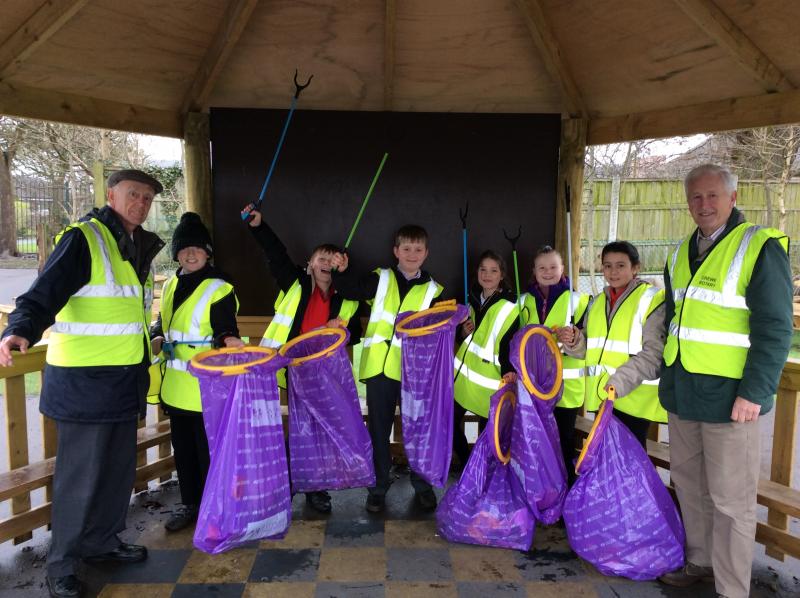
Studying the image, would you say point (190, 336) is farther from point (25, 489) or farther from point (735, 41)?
point (735, 41)

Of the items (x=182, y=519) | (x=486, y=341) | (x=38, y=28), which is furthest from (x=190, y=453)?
(x=38, y=28)

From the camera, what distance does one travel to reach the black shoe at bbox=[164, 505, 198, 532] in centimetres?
298

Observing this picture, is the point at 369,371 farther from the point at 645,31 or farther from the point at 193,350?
the point at 645,31

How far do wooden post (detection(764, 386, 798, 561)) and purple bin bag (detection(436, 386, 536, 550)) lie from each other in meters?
1.17

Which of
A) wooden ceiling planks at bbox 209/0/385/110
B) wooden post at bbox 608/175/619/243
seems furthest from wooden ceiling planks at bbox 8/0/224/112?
wooden post at bbox 608/175/619/243

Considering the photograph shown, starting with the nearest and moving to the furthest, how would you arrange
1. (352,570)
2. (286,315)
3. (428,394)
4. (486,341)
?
(352,570) < (428,394) < (286,315) < (486,341)

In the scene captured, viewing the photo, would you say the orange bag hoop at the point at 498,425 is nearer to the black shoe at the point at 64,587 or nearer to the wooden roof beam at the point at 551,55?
the black shoe at the point at 64,587

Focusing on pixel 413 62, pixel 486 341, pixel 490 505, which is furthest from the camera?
pixel 413 62

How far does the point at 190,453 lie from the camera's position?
3014mm

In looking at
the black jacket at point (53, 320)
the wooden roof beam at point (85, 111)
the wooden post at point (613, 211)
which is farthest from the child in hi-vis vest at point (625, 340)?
the wooden post at point (613, 211)

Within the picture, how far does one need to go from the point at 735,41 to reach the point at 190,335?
A: 3.14 meters

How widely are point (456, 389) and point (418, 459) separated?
0.52m

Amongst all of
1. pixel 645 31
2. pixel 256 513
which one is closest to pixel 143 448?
pixel 256 513

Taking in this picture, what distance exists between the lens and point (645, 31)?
321 cm
